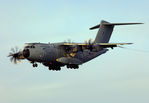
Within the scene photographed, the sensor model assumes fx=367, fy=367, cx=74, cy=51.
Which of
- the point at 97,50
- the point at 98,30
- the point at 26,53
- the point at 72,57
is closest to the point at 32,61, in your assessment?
the point at 26,53

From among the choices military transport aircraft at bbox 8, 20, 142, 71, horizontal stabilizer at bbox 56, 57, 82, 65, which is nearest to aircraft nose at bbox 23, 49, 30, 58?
military transport aircraft at bbox 8, 20, 142, 71

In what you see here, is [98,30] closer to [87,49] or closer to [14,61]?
[87,49]

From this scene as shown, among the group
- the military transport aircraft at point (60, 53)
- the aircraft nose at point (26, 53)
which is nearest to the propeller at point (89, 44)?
the military transport aircraft at point (60, 53)

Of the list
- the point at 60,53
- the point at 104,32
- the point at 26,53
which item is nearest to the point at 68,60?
the point at 60,53

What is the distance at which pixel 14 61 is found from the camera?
48.6 meters

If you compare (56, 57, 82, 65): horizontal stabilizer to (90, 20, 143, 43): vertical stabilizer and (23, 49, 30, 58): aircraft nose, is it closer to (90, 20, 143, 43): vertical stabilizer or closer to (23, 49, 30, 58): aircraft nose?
(23, 49, 30, 58): aircraft nose

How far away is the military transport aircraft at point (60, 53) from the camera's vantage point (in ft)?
148

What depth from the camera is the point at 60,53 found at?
1845 inches

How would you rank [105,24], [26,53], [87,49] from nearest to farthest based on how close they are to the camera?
[26,53]
[87,49]
[105,24]

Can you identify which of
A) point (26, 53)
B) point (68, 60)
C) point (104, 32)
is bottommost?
point (68, 60)

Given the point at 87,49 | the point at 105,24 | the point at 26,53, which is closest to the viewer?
the point at 26,53

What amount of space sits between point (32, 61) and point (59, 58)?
343cm

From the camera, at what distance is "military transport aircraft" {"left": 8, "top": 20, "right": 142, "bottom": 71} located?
1780 inches

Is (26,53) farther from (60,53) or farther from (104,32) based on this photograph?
(104,32)
